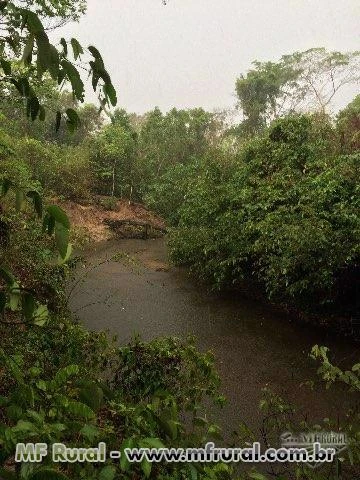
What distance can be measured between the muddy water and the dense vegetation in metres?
0.52

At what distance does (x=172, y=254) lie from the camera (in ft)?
41.1

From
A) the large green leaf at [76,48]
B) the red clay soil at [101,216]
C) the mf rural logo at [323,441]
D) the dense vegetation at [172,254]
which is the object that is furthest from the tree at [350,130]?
the red clay soil at [101,216]

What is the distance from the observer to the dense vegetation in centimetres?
110

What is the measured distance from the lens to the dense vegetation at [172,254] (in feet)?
3.60

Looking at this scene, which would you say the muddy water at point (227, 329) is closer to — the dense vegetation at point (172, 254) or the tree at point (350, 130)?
the dense vegetation at point (172, 254)

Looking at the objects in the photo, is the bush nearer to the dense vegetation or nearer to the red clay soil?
the dense vegetation

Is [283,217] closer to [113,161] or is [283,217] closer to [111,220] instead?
[111,220]

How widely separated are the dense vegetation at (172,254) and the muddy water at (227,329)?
1.71 feet

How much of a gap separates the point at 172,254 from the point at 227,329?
465 cm

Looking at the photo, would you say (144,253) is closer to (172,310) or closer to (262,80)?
(172,310)

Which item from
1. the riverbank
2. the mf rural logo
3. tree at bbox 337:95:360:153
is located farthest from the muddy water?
tree at bbox 337:95:360:153

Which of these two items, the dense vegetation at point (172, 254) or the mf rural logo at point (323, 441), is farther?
the mf rural logo at point (323, 441)

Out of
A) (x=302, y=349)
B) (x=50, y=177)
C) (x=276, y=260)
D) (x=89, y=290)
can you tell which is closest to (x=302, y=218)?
(x=276, y=260)

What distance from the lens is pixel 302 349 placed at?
7.36 meters
